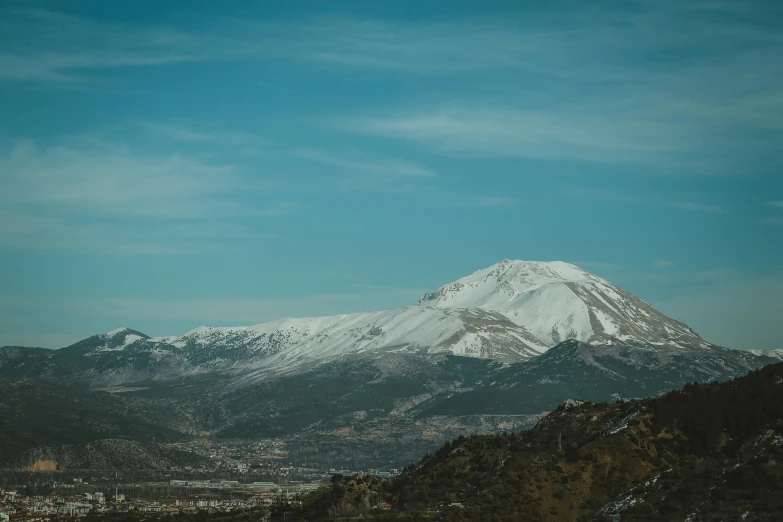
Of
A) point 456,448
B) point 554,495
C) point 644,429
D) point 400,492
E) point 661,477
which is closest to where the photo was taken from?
point 661,477

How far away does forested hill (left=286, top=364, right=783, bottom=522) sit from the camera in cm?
11531

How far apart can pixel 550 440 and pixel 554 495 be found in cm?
2714

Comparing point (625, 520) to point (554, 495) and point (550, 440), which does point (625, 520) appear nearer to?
point (554, 495)

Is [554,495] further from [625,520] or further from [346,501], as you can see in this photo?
[346,501]

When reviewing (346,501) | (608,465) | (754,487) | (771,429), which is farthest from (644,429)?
(346,501)

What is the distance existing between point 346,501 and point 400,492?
31.3 feet

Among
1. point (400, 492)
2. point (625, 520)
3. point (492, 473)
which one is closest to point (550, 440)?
point (492, 473)

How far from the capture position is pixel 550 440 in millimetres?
159750

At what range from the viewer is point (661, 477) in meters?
123

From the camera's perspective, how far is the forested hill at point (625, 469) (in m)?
115

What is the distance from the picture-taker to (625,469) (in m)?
136

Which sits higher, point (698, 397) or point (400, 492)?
point (698, 397)

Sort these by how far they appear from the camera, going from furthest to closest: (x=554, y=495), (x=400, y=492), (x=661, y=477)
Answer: (x=400, y=492) < (x=554, y=495) < (x=661, y=477)

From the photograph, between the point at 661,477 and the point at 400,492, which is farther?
the point at 400,492
